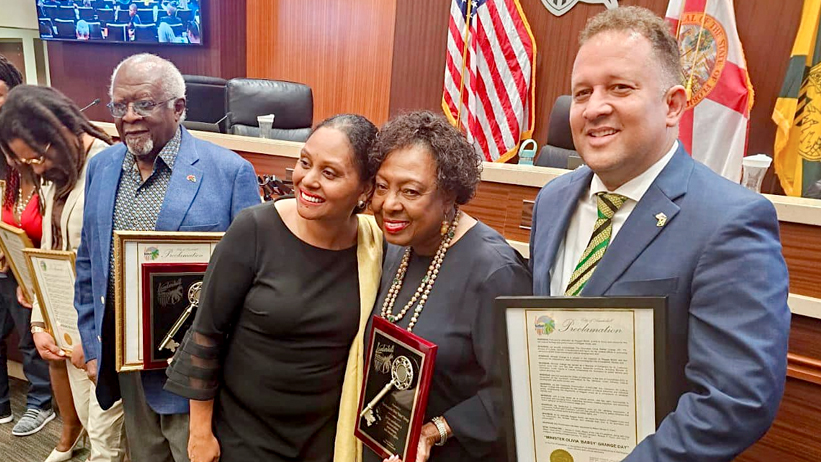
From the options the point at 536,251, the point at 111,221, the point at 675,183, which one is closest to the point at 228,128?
the point at 111,221

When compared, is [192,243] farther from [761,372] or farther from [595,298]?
[761,372]

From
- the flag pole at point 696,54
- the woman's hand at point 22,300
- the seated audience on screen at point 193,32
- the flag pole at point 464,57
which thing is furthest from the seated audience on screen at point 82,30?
the flag pole at point 696,54

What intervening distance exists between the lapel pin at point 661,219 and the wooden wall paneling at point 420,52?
389 centimetres

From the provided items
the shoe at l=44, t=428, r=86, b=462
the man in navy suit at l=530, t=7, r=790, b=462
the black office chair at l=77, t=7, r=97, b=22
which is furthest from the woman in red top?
the black office chair at l=77, t=7, r=97, b=22

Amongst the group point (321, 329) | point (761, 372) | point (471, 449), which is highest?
point (761, 372)

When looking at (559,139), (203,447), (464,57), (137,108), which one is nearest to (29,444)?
(203,447)

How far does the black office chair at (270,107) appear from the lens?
4.19 metres

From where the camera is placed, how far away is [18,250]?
6.70ft

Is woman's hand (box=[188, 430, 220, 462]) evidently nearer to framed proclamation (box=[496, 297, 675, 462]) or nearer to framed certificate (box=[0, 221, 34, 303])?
framed proclamation (box=[496, 297, 675, 462])

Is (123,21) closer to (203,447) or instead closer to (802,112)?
(203,447)

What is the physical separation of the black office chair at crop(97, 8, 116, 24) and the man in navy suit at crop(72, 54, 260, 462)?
5806 mm

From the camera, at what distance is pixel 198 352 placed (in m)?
1.30

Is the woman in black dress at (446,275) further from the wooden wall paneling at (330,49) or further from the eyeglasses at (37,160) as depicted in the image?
the wooden wall paneling at (330,49)

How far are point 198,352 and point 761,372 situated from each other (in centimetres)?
113
